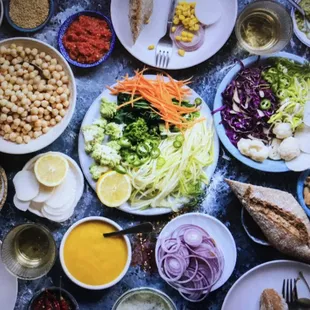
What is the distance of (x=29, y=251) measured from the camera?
330 cm

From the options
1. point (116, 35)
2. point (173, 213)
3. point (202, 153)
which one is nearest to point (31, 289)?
point (173, 213)

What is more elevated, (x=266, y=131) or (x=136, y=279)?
(x=266, y=131)

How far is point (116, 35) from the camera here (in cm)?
347

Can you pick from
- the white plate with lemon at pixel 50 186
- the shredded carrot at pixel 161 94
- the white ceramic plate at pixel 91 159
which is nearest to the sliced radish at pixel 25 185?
the white plate with lemon at pixel 50 186

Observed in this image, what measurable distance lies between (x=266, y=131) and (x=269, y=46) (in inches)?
19.1

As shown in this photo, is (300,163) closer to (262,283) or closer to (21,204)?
(262,283)

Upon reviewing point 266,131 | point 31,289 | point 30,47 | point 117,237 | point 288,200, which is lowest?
point 31,289

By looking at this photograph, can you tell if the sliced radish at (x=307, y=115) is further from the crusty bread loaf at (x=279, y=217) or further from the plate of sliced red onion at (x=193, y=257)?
the plate of sliced red onion at (x=193, y=257)

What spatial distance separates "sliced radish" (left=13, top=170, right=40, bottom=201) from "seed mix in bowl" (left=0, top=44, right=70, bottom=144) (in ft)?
0.61

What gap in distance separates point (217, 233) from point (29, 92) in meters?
1.30

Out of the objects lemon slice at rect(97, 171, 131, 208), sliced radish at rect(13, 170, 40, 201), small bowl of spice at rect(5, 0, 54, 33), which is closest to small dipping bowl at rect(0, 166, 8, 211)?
sliced radish at rect(13, 170, 40, 201)

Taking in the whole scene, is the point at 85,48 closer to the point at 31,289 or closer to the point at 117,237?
the point at 117,237

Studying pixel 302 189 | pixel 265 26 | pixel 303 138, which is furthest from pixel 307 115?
pixel 265 26

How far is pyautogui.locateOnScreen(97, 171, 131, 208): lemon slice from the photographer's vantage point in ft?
10.8
